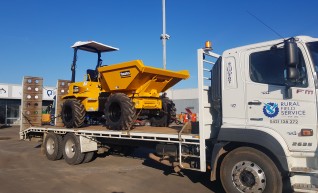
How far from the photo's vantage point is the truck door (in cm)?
527

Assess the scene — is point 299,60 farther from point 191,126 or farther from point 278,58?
point 191,126

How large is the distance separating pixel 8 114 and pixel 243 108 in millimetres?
33291

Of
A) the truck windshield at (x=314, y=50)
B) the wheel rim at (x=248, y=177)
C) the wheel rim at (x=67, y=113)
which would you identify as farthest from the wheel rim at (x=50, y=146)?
the truck windshield at (x=314, y=50)

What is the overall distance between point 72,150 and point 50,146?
132cm

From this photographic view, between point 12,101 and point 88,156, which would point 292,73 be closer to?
point 88,156

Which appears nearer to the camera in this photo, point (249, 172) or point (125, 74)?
point (249, 172)

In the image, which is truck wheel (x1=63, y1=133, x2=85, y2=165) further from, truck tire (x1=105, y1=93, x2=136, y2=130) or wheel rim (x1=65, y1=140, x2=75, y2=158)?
truck tire (x1=105, y1=93, x2=136, y2=130)

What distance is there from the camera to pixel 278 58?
567cm

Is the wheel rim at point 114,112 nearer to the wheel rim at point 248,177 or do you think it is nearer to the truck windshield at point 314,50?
the wheel rim at point 248,177

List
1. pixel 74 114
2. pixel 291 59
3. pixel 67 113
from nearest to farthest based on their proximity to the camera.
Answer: pixel 291 59 → pixel 74 114 → pixel 67 113

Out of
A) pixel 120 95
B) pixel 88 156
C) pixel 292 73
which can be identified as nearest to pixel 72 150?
pixel 88 156

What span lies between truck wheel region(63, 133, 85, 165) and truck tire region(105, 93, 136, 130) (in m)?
1.32

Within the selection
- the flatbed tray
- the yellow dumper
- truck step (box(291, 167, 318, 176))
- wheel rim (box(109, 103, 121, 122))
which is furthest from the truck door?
wheel rim (box(109, 103, 121, 122))

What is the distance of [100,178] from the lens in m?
8.15
